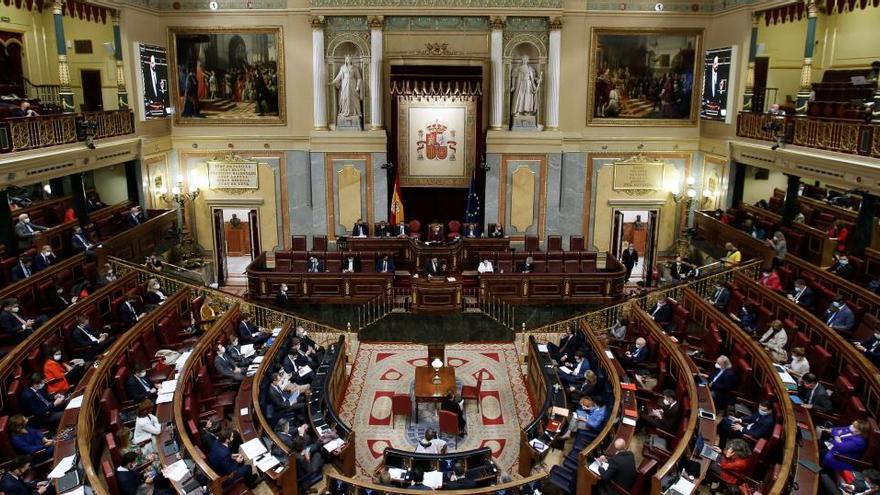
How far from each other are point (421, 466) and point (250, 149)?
1316 cm

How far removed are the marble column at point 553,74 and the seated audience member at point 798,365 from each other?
10.2 m

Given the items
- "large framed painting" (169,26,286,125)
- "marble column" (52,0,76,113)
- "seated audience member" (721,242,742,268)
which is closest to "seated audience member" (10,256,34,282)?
"marble column" (52,0,76,113)

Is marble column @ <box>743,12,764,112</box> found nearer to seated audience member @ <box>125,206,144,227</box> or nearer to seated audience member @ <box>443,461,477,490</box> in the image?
seated audience member @ <box>443,461,477,490</box>

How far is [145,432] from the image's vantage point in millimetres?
8703

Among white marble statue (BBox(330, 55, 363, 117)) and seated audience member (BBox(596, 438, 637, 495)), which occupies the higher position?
white marble statue (BBox(330, 55, 363, 117))

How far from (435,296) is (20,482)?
8.96 m

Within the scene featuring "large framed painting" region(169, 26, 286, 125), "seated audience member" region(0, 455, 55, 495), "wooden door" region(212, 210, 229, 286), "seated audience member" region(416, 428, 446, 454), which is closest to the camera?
"seated audience member" region(0, 455, 55, 495)

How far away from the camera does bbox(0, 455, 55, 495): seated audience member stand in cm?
718

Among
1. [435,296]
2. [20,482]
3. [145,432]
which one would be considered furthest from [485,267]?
[20,482]

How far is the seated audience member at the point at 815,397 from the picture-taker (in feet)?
30.0

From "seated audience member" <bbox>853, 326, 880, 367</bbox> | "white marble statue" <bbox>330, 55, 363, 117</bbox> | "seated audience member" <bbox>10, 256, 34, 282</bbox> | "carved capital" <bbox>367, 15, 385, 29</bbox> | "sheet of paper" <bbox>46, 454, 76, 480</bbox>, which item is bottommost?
"sheet of paper" <bbox>46, 454, 76, 480</bbox>

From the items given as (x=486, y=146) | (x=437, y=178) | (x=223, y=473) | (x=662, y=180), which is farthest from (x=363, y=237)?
(x=223, y=473)

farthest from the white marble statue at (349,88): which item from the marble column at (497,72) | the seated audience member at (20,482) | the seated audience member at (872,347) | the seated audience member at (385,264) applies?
the seated audience member at (872,347)

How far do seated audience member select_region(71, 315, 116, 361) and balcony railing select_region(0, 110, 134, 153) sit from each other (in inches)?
150
